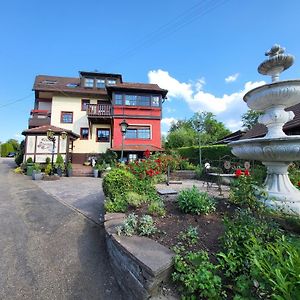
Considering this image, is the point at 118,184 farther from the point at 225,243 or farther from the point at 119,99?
the point at 119,99

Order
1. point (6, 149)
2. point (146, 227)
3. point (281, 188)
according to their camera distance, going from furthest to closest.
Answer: point (6, 149) < point (281, 188) < point (146, 227)

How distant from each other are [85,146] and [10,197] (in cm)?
1253

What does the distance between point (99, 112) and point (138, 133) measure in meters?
4.38

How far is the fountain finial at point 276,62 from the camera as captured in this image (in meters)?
3.99

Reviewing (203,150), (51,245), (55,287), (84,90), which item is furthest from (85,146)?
(55,287)

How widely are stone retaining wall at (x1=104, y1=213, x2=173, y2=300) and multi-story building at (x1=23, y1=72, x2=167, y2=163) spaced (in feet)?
46.5

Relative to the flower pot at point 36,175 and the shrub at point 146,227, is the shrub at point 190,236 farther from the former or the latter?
the flower pot at point 36,175

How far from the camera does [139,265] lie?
2113 millimetres

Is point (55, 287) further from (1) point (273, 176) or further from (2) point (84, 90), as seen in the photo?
(2) point (84, 90)

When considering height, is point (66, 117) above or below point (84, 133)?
above

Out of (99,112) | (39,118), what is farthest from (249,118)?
(39,118)

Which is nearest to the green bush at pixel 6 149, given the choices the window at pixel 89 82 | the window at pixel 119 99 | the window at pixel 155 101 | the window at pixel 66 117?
the window at pixel 66 117

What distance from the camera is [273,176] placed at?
13.1 ft

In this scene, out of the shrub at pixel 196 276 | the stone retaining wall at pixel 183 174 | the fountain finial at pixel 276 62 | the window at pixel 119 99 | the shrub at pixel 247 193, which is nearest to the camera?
the shrub at pixel 196 276
